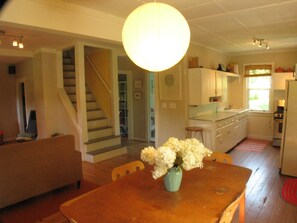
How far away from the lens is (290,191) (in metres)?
3.34

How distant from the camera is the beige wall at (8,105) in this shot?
24.2 feet

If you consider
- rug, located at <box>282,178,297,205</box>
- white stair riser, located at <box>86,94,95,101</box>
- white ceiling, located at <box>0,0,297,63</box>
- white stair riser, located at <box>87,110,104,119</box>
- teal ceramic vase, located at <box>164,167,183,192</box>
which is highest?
white ceiling, located at <box>0,0,297,63</box>

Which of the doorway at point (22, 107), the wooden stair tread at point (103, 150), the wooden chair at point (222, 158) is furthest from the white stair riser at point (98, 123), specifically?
the wooden chair at point (222, 158)

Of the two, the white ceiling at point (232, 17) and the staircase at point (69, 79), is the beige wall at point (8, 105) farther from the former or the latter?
the white ceiling at point (232, 17)

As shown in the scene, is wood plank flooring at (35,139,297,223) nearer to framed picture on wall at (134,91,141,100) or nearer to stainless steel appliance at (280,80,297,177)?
stainless steel appliance at (280,80,297,177)

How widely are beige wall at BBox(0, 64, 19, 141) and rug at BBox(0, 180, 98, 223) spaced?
16.8 feet

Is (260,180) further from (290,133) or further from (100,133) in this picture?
(100,133)

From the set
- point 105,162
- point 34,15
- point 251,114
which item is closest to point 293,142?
point 251,114

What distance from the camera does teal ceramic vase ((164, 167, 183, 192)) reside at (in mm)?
1626

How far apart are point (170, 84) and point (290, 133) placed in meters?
2.44

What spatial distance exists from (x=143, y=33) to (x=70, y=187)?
3.09m

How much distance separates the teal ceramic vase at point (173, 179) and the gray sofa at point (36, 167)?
217 centimetres

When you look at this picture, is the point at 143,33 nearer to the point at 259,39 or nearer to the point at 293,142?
the point at 293,142

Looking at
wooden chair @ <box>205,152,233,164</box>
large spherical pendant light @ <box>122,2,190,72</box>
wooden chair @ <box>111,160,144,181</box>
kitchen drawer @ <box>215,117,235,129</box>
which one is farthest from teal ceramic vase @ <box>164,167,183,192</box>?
kitchen drawer @ <box>215,117,235,129</box>
